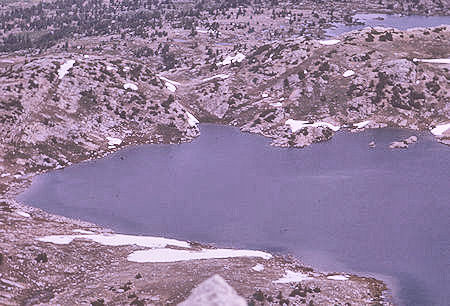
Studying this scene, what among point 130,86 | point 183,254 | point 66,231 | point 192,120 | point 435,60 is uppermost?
point 435,60

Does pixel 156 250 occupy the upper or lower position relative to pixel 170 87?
lower

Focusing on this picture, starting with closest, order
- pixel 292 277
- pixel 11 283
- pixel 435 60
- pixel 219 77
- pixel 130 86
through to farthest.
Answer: pixel 11 283 < pixel 292 277 < pixel 130 86 < pixel 435 60 < pixel 219 77

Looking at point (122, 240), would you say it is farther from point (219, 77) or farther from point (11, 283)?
point (219, 77)

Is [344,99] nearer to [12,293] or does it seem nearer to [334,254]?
[334,254]

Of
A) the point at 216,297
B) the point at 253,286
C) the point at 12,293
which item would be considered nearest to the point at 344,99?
the point at 253,286

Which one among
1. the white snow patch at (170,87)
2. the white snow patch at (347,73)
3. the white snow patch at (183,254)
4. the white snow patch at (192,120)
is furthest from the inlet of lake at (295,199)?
the white snow patch at (170,87)

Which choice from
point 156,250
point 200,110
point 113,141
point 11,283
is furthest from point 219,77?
point 11,283
